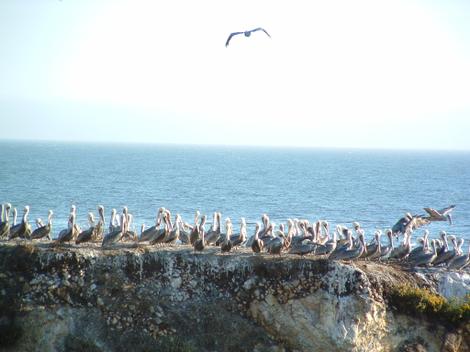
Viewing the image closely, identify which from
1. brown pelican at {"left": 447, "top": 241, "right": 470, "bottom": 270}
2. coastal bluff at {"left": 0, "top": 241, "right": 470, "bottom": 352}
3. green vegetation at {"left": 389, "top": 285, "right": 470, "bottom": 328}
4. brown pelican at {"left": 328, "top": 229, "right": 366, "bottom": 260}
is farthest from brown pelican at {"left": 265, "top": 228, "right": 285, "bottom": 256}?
brown pelican at {"left": 447, "top": 241, "right": 470, "bottom": 270}

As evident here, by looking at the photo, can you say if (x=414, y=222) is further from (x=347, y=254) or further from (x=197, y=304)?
(x=197, y=304)

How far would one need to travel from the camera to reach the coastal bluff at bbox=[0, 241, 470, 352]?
28.9 meters

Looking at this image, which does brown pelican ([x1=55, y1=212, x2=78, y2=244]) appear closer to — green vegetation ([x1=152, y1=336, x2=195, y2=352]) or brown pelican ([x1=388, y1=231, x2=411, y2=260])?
green vegetation ([x1=152, y1=336, x2=195, y2=352])

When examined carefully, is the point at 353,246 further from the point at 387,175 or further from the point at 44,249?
the point at 387,175

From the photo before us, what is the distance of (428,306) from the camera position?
100ft

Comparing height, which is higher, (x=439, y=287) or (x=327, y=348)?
(x=439, y=287)

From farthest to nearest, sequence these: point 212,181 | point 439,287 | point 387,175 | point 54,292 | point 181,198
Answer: point 387,175 → point 212,181 → point 181,198 → point 439,287 → point 54,292

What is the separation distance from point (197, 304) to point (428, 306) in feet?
32.8

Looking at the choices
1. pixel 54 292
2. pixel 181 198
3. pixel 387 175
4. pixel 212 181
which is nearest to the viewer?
pixel 54 292

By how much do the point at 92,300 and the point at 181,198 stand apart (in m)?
64.2

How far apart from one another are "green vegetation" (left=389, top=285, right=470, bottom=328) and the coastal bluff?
252 mm

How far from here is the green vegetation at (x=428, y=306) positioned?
30531 millimetres

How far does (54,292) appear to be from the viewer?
96.5 ft

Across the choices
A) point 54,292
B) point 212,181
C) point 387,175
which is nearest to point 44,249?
point 54,292
